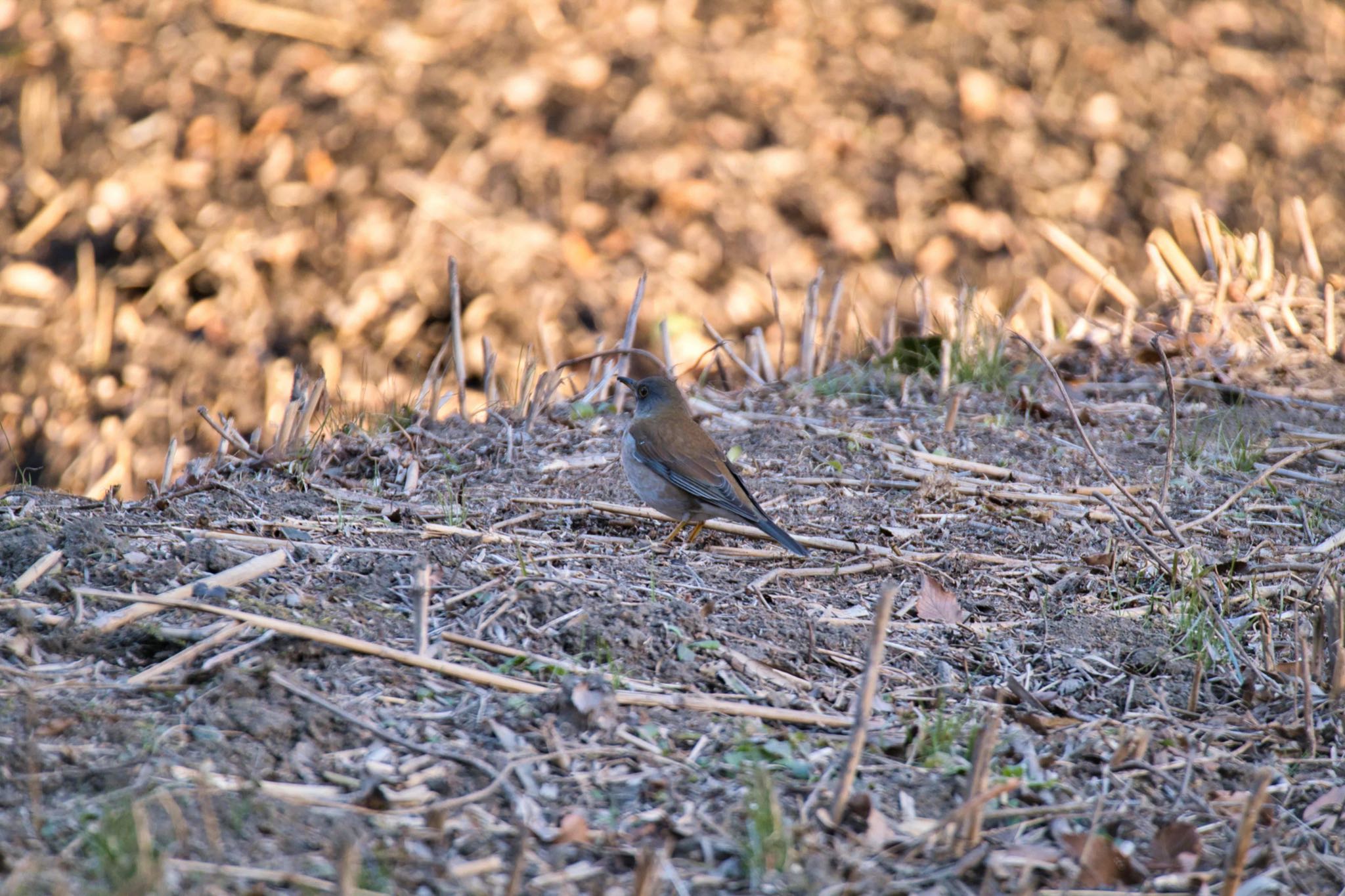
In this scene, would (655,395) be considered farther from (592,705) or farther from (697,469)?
(592,705)

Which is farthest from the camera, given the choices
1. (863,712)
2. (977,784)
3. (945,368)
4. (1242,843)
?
(945,368)

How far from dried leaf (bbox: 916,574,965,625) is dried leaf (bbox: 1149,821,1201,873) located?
1.05 m

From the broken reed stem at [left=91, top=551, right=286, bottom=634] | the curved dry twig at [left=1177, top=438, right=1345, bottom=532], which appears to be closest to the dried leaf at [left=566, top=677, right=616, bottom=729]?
the broken reed stem at [left=91, top=551, right=286, bottom=634]

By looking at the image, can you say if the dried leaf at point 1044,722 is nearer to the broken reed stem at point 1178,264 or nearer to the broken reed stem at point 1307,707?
the broken reed stem at point 1307,707

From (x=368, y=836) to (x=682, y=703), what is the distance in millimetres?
834

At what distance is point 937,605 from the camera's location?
3.73 metres

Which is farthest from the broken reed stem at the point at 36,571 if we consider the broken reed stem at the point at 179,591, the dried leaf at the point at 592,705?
the dried leaf at the point at 592,705

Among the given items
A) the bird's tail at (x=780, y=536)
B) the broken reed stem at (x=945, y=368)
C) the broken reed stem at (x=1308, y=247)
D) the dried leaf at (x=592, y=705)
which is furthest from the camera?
the broken reed stem at (x=1308, y=247)

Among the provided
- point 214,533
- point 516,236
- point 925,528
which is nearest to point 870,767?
point 925,528

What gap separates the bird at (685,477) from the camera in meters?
4.17

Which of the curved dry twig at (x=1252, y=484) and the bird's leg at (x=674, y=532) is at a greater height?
the curved dry twig at (x=1252, y=484)

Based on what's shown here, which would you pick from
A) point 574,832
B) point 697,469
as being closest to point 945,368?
point 697,469

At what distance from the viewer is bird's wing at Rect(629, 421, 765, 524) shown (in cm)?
418

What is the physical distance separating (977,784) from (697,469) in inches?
73.0
